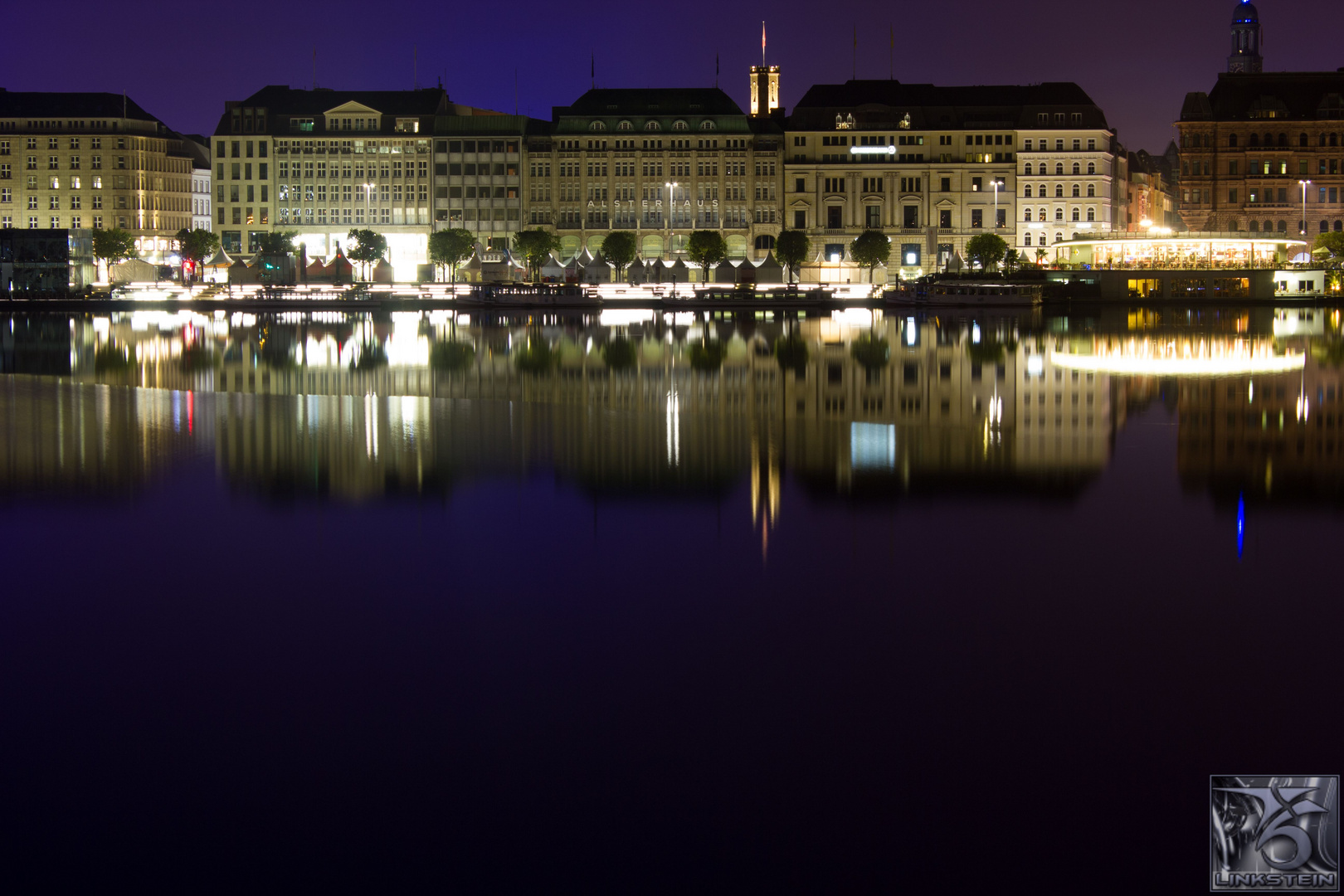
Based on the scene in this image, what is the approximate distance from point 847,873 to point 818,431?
1921cm

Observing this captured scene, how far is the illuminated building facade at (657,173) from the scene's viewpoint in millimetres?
140750

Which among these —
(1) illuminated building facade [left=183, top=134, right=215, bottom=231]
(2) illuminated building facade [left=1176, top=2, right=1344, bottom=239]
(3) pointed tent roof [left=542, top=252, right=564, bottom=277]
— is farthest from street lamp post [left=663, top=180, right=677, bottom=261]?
(1) illuminated building facade [left=183, top=134, right=215, bottom=231]

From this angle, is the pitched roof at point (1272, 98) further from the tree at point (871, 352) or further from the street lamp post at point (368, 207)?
the tree at point (871, 352)

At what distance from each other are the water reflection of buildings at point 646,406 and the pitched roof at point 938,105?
82081 millimetres

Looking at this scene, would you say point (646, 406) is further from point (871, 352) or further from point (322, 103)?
point (322, 103)

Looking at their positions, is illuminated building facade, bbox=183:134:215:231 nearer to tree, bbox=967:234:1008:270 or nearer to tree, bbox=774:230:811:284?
tree, bbox=774:230:811:284

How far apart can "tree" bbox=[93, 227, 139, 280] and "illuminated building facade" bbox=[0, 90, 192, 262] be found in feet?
72.1

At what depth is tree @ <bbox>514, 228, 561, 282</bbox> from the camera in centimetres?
12625

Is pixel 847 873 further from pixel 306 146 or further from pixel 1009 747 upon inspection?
pixel 306 146

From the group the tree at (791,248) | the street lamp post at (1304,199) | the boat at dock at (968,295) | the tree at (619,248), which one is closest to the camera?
the boat at dock at (968,295)

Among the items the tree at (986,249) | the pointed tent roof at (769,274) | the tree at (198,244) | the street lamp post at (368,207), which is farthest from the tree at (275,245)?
the tree at (986,249)

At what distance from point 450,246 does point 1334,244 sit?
7300cm

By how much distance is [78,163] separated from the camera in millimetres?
159375

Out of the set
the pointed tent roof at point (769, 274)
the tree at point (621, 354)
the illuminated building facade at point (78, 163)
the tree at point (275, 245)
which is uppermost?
the illuminated building facade at point (78, 163)
